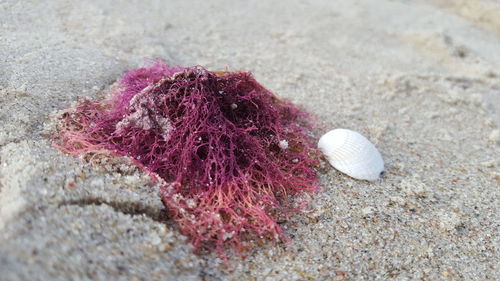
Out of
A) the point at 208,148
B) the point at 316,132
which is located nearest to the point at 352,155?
the point at 316,132

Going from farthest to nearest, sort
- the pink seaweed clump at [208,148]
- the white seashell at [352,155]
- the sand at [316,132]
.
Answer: the white seashell at [352,155]
the pink seaweed clump at [208,148]
the sand at [316,132]

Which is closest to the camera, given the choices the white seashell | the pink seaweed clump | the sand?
the sand

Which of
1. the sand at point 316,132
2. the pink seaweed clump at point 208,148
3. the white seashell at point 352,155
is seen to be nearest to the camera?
the sand at point 316,132

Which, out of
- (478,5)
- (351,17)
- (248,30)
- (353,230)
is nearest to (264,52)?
(248,30)

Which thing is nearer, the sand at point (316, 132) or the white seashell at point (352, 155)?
the sand at point (316, 132)

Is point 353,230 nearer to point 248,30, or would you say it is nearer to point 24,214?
point 24,214
